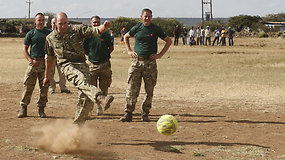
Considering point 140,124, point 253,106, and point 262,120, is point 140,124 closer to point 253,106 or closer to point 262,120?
point 262,120

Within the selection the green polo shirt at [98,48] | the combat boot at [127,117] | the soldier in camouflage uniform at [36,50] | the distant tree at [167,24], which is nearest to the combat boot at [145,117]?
the combat boot at [127,117]

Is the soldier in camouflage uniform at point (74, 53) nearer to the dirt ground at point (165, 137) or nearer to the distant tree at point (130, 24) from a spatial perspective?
the dirt ground at point (165, 137)

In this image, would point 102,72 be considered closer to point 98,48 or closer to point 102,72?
point 102,72

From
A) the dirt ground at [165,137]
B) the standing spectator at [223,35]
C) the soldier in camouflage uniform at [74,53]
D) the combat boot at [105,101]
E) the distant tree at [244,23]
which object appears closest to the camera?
the combat boot at [105,101]

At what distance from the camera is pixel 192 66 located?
24953mm

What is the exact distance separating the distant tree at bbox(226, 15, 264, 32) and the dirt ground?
60.9 meters

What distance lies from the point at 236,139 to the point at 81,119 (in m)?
3.03

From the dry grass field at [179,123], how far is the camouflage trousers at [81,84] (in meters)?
0.35

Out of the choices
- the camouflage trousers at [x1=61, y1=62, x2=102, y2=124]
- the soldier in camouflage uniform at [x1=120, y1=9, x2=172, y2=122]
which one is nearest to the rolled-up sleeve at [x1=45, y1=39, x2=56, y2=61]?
the camouflage trousers at [x1=61, y1=62, x2=102, y2=124]

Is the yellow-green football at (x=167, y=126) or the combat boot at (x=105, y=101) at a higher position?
the combat boot at (x=105, y=101)

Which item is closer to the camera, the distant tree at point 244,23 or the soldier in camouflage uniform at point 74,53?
the soldier in camouflage uniform at point 74,53

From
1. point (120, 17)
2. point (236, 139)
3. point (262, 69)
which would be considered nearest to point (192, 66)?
point (262, 69)

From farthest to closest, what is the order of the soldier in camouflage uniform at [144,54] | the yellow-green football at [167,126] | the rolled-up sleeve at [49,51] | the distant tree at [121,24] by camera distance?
the distant tree at [121,24] < the soldier in camouflage uniform at [144,54] < the rolled-up sleeve at [49,51] < the yellow-green football at [167,126]

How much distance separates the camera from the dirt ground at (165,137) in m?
7.52
